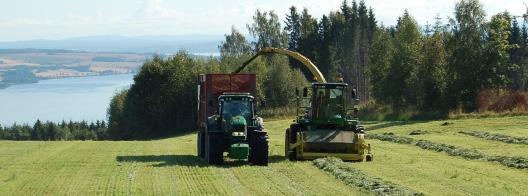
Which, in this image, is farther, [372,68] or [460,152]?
[372,68]

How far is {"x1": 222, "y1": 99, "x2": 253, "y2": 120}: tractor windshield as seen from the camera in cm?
2433

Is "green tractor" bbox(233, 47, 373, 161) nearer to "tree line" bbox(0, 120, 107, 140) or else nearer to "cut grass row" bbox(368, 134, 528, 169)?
"cut grass row" bbox(368, 134, 528, 169)

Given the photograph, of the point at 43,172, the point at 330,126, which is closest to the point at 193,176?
the point at 43,172

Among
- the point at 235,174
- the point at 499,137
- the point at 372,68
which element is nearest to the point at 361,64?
the point at 372,68

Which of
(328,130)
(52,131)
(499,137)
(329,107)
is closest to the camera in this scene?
(328,130)

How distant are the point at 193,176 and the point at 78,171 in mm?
4008

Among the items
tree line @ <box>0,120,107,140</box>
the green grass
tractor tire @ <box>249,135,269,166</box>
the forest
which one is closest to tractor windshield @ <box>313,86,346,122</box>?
the green grass

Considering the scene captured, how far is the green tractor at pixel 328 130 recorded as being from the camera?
24422 millimetres

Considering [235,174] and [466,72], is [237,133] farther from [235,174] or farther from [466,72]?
[466,72]

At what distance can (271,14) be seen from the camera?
96.0m

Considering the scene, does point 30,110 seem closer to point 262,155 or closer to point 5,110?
point 5,110

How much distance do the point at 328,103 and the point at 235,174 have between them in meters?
6.02

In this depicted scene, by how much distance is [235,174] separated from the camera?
20.7 metres

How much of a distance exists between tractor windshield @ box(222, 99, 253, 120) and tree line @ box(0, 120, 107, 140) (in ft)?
251
